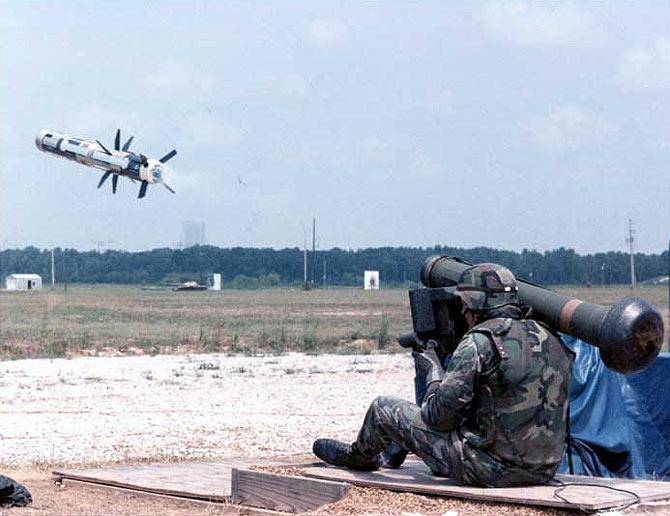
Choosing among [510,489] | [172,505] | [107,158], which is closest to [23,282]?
[107,158]

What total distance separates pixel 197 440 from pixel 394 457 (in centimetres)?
554

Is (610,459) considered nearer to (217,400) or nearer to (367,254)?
(217,400)

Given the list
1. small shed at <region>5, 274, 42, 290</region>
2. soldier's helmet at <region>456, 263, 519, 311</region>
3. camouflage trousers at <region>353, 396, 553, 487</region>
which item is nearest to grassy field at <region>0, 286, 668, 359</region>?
small shed at <region>5, 274, 42, 290</region>

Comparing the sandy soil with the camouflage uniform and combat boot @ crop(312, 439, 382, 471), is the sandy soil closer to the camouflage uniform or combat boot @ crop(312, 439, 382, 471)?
the camouflage uniform

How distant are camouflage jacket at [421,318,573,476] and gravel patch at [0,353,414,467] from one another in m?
5.30

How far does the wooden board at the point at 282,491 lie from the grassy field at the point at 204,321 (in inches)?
359

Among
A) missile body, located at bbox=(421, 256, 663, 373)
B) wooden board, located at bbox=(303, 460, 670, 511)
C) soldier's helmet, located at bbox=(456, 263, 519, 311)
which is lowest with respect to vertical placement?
wooden board, located at bbox=(303, 460, 670, 511)

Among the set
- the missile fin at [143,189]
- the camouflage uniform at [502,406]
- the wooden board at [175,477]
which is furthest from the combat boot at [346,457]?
the missile fin at [143,189]

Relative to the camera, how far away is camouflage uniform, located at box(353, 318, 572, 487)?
7855 mm

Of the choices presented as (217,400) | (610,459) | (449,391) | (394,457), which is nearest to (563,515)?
(449,391)

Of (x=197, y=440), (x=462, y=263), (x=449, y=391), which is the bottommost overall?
(x=197, y=440)

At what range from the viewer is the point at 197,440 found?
47.4ft

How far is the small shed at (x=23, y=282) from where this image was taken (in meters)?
93.1

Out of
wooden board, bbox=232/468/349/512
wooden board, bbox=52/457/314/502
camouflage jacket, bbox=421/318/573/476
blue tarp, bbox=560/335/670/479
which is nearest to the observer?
camouflage jacket, bbox=421/318/573/476
